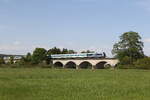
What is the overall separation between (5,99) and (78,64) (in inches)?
4471

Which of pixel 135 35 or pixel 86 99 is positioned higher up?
pixel 135 35

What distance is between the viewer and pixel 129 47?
349 ft

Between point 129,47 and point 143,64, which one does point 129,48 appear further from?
point 143,64

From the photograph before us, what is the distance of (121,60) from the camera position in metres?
103

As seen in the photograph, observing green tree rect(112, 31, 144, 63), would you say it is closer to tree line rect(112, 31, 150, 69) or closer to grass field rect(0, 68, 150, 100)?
tree line rect(112, 31, 150, 69)

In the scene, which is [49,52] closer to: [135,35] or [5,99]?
[135,35]

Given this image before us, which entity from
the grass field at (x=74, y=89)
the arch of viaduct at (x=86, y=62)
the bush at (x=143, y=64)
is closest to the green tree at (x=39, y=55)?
the arch of viaduct at (x=86, y=62)

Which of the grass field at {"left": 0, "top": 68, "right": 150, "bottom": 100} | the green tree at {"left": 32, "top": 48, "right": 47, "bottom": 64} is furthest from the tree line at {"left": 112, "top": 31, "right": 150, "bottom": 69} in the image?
the grass field at {"left": 0, "top": 68, "right": 150, "bottom": 100}

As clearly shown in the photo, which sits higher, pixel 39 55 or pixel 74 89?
pixel 39 55

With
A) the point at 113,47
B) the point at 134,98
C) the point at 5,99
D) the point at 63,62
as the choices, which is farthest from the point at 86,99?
the point at 63,62

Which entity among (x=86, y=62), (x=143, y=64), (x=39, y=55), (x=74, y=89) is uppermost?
(x=39, y=55)

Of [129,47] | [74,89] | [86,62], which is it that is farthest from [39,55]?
[74,89]

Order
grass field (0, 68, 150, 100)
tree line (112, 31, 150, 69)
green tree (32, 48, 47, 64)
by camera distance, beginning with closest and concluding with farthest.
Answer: grass field (0, 68, 150, 100), tree line (112, 31, 150, 69), green tree (32, 48, 47, 64)

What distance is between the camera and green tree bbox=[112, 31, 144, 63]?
105 meters
